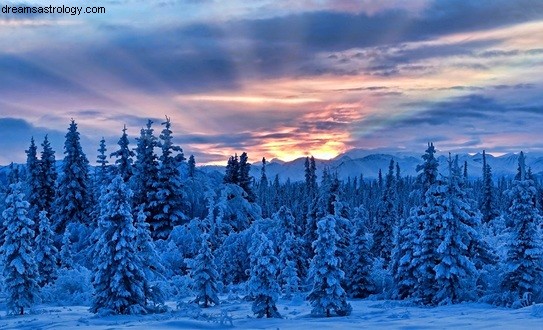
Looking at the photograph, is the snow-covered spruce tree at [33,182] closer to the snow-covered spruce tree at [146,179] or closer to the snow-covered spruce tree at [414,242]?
the snow-covered spruce tree at [146,179]

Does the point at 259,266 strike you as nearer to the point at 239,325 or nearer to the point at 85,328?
the point at 239,325

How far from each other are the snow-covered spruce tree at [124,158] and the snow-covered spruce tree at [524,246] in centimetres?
3606

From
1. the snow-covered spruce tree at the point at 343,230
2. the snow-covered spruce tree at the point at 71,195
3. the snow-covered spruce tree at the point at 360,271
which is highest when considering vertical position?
the snow-covered spruce tree at the point at 71,195

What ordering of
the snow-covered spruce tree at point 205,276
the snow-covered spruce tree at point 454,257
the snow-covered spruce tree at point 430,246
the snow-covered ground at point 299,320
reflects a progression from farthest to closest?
the snow-covered spruce tree at point 430,246, the snow-covered spruce tree at point 454,257, the snow-covered spruce tree at point 205,276, the snow-covered ground at point 299,320

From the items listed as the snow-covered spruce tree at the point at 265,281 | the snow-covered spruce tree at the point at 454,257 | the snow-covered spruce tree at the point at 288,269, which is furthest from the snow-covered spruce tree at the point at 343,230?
the snow-covered spruce tree at the point at 265,281

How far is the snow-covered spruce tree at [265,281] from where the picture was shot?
2278 centimetres

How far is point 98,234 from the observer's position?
1009 inches

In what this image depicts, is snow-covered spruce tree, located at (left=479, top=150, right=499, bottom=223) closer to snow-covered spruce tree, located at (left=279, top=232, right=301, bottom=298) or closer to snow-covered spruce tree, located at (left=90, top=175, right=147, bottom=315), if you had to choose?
snow-covered spruce tree, located at (left=279, top=232, right=301, bottom=298)

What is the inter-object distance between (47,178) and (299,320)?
144ft

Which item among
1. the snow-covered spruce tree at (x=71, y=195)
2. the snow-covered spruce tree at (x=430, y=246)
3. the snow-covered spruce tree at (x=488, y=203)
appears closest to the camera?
the snow-covered spruce tree at (x=430, y=246)

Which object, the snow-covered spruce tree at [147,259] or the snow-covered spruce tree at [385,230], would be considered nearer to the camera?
the snow-covered spruce tree at [147,259]

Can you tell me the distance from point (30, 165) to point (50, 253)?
2425 centimetres

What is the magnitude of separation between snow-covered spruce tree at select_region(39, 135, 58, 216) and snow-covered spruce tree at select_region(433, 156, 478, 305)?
139 ft

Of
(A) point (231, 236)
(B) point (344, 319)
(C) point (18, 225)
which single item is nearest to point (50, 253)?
(C) point (18, 225)
